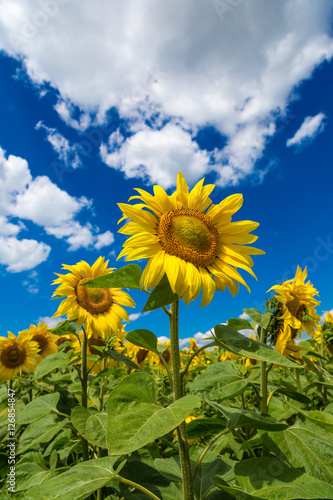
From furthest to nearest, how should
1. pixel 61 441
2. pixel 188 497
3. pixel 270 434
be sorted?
pixel 61 441 < pixel 270 434 < pixel 188 497

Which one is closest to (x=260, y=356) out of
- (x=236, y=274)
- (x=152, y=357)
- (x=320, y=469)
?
(x=236, y=274)

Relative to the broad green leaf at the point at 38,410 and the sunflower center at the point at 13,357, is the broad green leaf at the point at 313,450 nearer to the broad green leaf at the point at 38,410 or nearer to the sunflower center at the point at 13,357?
the broad green leaf at the point at 38,410

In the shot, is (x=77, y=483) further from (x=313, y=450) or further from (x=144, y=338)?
(x=313, y=450)

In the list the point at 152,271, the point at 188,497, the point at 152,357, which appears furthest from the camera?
the point at 152,357

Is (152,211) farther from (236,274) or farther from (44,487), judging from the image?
(44,487)

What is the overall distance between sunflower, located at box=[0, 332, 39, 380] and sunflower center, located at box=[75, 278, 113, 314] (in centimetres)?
209

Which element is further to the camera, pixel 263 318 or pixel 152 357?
pixel 152 357

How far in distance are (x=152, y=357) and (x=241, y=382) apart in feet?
13.7

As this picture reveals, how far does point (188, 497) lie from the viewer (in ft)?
5.13

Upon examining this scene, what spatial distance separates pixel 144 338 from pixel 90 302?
1739 millimetres

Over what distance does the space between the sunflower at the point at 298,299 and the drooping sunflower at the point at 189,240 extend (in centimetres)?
101

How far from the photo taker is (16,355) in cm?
482

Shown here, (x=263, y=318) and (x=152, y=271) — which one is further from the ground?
(x=152, y=271)

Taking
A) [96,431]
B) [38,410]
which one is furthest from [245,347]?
[38,410]
